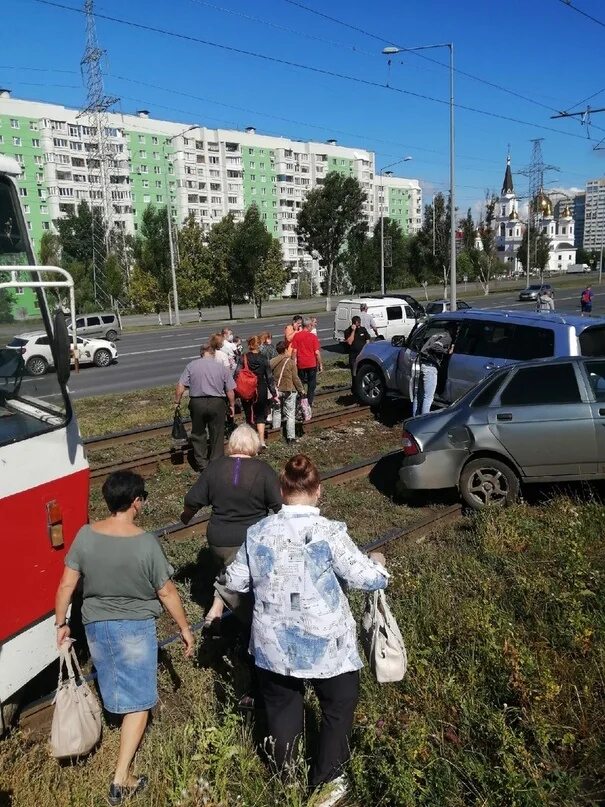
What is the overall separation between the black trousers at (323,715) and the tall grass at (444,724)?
0.37 feet

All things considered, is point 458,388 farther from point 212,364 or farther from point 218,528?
point 218,528

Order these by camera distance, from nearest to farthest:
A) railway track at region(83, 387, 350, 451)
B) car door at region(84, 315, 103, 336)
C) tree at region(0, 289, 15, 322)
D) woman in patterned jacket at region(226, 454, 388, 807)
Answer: woman in patterned jacket at region(226, 454, 388, 807)
tree at region(0, 289, 15, 322)
railway track at region(83, 387, 350, 451)
car door at region(84, 315, 103, 336)

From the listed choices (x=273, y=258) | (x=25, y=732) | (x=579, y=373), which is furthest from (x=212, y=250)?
(x=25, y=732)

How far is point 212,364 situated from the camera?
906 cm

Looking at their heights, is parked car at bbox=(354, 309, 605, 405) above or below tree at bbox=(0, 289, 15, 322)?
below

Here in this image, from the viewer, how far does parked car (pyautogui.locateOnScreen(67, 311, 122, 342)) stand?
33594mm

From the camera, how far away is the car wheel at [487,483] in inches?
291

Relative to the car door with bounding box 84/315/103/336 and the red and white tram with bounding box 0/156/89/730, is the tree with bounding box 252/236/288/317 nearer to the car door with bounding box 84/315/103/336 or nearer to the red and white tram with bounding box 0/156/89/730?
the car door with bounding box 84/315/103/336

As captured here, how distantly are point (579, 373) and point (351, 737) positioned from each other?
4.98m

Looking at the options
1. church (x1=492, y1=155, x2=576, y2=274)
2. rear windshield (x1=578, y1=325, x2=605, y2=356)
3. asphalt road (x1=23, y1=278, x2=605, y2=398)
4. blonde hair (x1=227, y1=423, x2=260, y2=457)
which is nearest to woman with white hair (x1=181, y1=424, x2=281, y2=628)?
blonde hair (x1=227, y1=423, x2=260, y2=457)

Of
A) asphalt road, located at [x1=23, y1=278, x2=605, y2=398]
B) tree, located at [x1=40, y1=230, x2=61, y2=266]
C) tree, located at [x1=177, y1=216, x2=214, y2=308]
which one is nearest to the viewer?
asphalt road, located at [x1=23, y1=278, x2=605, y2=398]

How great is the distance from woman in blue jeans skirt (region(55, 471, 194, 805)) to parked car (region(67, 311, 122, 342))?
102ft

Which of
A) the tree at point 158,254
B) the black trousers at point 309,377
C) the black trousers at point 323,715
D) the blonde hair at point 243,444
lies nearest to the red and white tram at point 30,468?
the blonde hair at point 243,444

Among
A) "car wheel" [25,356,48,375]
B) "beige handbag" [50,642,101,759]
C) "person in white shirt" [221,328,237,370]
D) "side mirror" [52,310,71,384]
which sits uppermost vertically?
"side mirror" [52,310,71,384]
